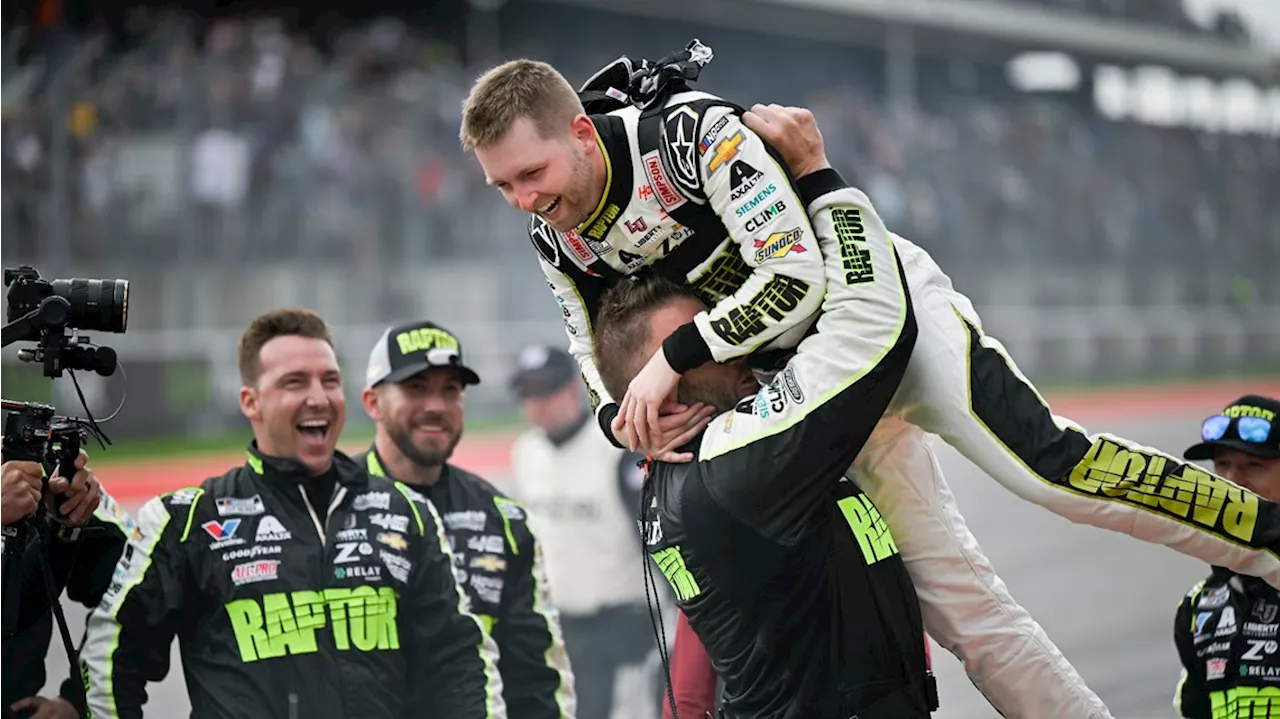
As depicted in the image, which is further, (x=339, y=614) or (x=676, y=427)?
(x=339, y=614)

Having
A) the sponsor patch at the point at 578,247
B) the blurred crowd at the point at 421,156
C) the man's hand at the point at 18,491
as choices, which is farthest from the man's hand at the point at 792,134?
the blurred crowd at the point at 421,156

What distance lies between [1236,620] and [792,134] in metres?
1.83

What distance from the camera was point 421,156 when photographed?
1481 centimetres

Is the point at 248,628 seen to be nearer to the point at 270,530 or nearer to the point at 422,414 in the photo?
the point at 270,530

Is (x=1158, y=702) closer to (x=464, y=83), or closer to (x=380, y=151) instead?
(x=380, y=151)

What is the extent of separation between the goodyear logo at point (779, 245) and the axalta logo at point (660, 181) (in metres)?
0.30

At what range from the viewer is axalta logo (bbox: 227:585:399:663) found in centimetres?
387

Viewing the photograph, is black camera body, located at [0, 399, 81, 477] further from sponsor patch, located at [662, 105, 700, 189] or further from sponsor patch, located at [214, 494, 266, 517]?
sponsor patch, located at [662, 105, 700, 189]

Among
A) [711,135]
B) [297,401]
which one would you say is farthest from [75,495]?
[711,135]

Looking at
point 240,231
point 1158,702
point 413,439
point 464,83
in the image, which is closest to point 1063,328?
point 464,83

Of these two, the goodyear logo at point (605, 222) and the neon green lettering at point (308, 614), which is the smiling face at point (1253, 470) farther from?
the neon green lettering at point (308, 614)

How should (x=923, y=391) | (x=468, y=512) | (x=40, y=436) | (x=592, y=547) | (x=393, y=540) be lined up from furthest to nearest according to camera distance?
(x=592, y=547), (x=468, y=512), (x=393, y=540), (x=40, y=436), (x=923, y=391)

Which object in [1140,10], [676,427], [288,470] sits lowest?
[676,427]

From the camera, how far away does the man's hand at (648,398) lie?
2.97 m
